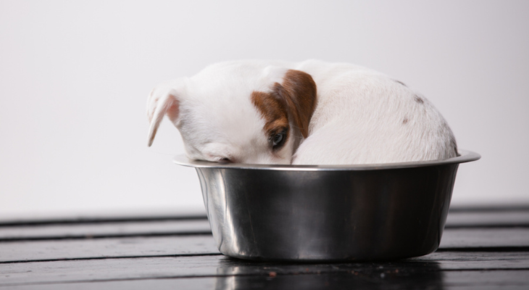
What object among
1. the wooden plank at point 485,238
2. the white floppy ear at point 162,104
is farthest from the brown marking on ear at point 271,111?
the wooden plank at point 485,238

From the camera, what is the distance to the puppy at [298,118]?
186cm

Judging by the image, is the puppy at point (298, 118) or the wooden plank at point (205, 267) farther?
the puppy at point (298, 118)

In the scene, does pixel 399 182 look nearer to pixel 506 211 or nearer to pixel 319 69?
pixel 319 69

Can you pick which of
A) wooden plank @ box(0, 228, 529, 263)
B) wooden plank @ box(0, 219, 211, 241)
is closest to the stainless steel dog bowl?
wooden plank @ box(0, 228, 529, 263)

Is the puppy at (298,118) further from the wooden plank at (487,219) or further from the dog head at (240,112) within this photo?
the wooden plank at (487,219)

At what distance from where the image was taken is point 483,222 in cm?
319

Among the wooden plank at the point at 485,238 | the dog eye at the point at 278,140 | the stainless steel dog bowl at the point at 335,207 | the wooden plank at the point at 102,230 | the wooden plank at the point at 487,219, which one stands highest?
the dog eye at the point at 278,140

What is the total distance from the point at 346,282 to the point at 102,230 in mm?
2055

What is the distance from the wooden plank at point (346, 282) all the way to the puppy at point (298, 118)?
0.42 meters

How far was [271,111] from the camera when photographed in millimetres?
2008

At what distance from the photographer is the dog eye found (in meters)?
2.00

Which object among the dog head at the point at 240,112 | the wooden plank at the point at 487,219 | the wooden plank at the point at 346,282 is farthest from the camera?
the wooden plank at the point at 487,219

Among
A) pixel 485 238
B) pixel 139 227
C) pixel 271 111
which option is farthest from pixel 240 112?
pixel 139 227

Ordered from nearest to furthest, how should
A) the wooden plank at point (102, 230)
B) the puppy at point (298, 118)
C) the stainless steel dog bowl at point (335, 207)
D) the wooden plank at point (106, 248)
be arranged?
the stainless steel dog bowl at point (335, 207)
the puppy at point (298, 118)
the wooden plank at point (106, 248)
the wooden plank at point (102, 230)
